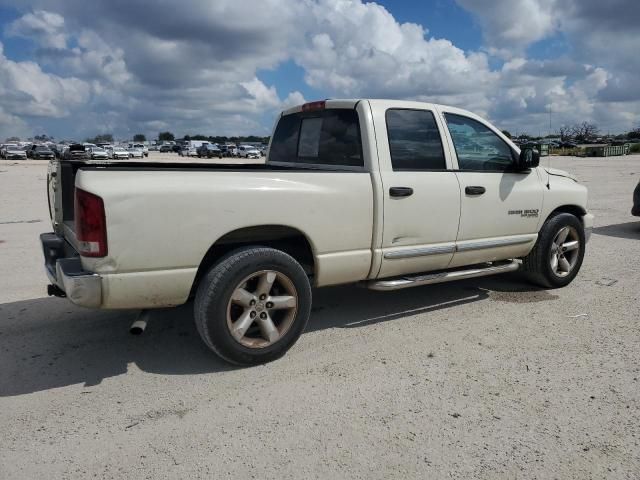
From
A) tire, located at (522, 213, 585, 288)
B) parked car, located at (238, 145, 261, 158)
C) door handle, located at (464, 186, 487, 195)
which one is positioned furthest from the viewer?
parked car, located at (238, 145, 261, 158)

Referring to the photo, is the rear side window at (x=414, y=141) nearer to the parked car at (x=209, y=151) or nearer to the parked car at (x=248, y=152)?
the parked car at (x=248, y=152)

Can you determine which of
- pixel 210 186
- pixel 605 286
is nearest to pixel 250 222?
pixel 210 186

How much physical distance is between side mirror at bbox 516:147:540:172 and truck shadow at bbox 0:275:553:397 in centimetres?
135

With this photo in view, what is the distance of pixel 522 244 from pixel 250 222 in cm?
300

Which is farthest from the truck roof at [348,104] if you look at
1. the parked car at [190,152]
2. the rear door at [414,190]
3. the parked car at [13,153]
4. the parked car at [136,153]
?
the parked car at [190,152]

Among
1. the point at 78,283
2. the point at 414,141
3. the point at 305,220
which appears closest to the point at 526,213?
the point at 414,141

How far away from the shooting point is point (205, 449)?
2680 mm

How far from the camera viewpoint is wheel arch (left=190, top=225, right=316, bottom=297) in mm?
3609

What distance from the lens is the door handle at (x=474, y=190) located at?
14.8ft

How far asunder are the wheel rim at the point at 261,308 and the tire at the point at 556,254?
2.91 m

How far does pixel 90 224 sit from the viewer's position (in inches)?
120

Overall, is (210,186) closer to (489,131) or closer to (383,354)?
(383,354)

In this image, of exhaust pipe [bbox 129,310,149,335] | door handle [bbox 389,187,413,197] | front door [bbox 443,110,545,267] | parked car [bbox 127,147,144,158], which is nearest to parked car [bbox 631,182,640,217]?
front door [bbox 443,110,545,267]

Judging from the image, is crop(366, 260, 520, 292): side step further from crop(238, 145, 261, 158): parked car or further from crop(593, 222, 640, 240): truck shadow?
crop(238, 145, 261, 158): parked car
